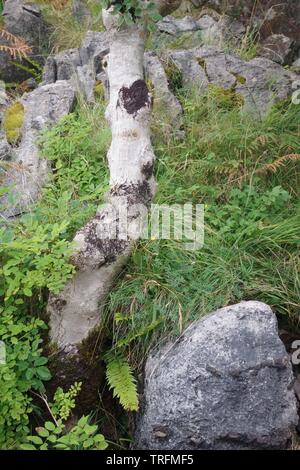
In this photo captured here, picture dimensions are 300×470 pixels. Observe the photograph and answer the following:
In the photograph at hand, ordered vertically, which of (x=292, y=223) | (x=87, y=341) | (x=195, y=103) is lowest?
(x=87, y=341)

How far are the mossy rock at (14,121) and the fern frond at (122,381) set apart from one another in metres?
2.53

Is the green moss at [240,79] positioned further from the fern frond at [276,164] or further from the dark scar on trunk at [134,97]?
the dark scar on trunk at [134,97]

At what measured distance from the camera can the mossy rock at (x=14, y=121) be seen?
4.78m

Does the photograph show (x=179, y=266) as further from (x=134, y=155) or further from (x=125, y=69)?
(x=125, y=69)

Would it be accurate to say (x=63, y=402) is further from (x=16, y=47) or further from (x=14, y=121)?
(x=16, y=47)

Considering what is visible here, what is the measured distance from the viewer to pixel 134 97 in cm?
337

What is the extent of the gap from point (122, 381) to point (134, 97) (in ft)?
6.46

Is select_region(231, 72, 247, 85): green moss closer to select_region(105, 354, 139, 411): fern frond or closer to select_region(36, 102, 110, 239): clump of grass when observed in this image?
select_region(36, 102, 110, 239): clump of grass

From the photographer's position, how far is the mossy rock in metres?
4.78

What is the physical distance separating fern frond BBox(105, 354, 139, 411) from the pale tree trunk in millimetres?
234

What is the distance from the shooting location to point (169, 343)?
3.24 meters

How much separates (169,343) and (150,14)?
7.33 ft

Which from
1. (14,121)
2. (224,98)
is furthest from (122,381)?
(224,98)
